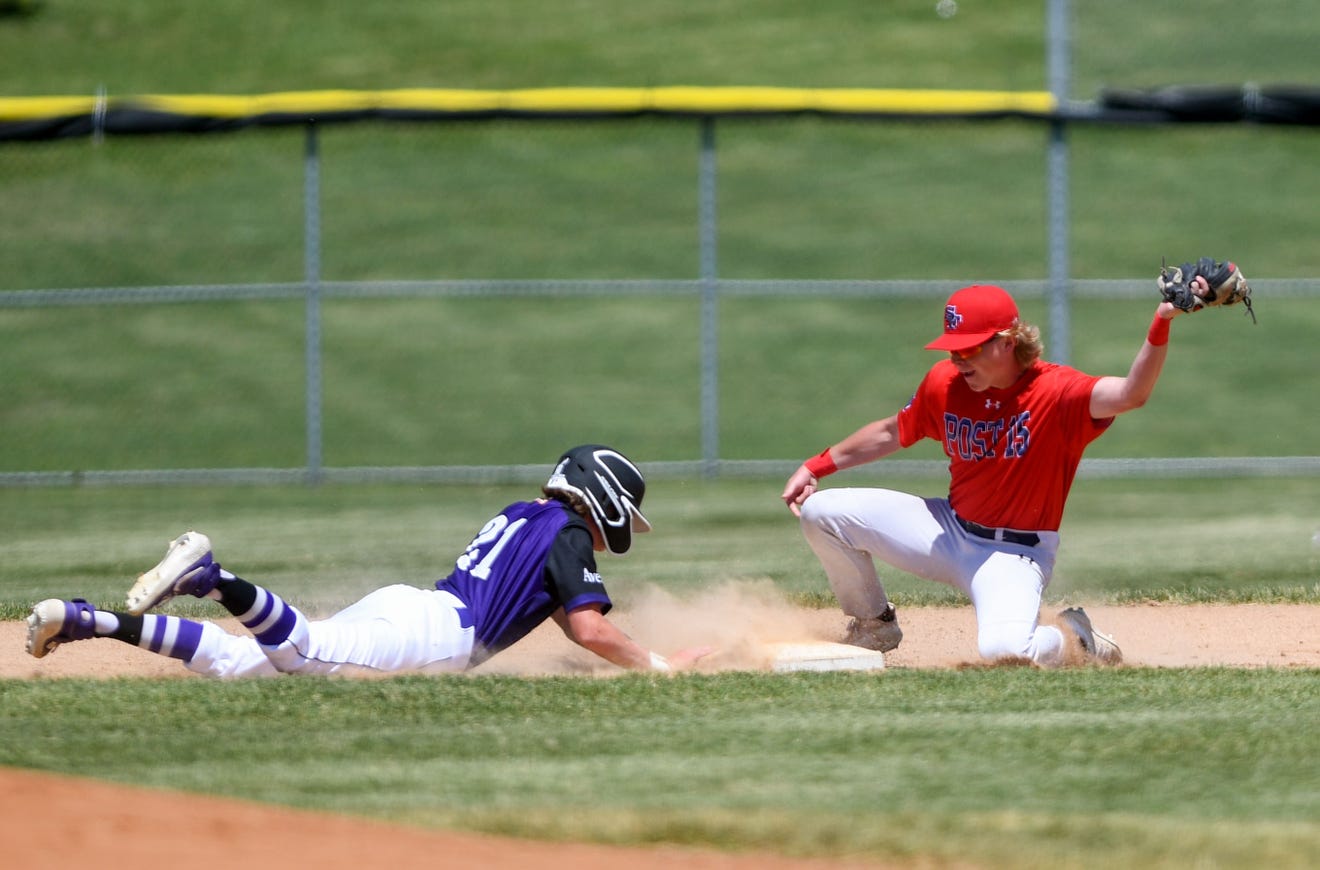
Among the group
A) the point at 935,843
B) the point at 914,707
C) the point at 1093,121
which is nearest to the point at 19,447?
the point at 1093,121

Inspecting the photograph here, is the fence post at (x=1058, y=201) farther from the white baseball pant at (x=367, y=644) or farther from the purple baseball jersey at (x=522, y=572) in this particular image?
the white baseball pant at (x=367, y=644)

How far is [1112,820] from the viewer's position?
→ 13.3 feet

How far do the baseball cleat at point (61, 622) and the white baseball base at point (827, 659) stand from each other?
7.40 feet

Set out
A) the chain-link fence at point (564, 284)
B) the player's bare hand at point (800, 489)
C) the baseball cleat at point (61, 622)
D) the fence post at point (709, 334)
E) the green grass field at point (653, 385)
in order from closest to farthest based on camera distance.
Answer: the green grass field at point (653, 385) < the baseball cleat at point (61, 622) < the player's bare hand at point (800, 489) < the fence post at point (709, 334) < the chain-link fence at point (564, 284)

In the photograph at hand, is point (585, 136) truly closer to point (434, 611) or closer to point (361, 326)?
point (361, 326)

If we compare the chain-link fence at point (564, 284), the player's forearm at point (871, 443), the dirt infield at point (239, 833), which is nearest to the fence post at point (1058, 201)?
the chain-link fence at point (564, 284)

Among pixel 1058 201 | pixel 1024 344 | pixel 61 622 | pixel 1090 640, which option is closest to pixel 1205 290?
pixel 1024 344

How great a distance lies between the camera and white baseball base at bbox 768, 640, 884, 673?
6.18 m

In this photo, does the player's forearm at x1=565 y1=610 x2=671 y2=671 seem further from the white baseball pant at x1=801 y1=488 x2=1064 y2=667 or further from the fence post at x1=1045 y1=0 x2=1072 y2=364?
the fence post at x1=1045 y1=0 x2=1072 y2=364

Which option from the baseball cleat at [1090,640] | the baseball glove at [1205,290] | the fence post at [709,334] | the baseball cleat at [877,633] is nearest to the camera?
the baseball glove at [1205,290]

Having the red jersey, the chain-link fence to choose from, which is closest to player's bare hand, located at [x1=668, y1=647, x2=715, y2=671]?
the red jersey

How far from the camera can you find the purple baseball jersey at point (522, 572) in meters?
5.79

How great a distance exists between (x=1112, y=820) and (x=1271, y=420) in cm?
1368

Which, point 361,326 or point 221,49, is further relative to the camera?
point 221,49
